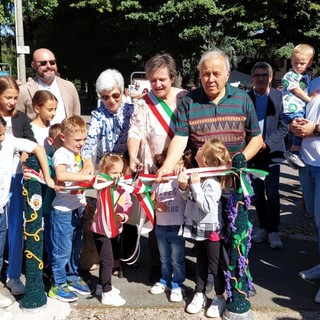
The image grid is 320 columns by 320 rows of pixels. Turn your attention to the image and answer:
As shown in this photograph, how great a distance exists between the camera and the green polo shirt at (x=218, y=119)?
335 cm

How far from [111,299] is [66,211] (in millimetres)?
823

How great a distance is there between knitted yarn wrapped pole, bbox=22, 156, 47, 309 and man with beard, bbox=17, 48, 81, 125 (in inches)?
45.2

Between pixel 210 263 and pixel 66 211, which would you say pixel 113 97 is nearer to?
pixel 66 211

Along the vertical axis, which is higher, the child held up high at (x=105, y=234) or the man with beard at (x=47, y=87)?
the man with beard at (x=47, y=87)

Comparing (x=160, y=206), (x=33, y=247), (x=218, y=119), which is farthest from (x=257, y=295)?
(x=33, y=247)

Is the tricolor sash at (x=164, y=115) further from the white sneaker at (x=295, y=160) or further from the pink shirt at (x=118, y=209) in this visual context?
the white sneaker at (x=295, y=160)

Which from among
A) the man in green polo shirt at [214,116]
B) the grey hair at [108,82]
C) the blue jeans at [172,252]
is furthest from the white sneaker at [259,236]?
the grey hair at [108,82]

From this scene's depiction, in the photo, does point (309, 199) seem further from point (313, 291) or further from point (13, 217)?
point (13, 217)

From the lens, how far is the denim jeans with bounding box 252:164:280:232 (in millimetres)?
4871

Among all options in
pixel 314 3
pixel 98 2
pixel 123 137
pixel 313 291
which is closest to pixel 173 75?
pixel 123 137

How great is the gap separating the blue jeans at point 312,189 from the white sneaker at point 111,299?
180cm

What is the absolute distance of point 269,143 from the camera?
4688 mm

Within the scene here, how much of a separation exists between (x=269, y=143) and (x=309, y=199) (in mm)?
1005

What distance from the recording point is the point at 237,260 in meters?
3.28
